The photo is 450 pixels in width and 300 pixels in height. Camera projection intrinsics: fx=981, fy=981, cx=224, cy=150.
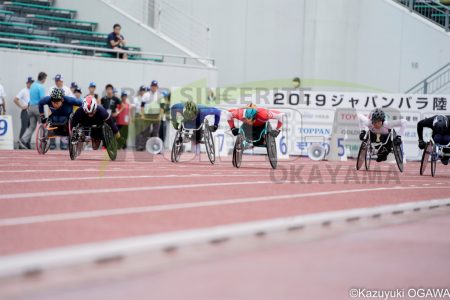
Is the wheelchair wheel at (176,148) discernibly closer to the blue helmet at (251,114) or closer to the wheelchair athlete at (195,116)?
the wheelchair athlete at (195,116)

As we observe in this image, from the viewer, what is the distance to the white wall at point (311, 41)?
30.9 metres

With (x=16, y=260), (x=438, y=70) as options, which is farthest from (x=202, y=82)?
(x=16, y=260)

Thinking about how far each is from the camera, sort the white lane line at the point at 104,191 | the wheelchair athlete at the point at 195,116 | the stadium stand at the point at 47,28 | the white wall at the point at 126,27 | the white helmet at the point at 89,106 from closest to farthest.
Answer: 1. the white lane line at the point at 104,191
2. the white helmet at the point at 89,106
3. the wheelchair athlete at the point at 195,116
4. the stadium stand at the point at 47,28
5. the white wall at the point at 126,27

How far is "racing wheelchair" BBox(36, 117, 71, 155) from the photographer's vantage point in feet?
63.6

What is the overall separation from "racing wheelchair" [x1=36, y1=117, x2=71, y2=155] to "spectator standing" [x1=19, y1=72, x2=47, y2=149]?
291 cm

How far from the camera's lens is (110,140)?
1858 cm

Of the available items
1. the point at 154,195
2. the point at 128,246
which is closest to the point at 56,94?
the point at 154,195

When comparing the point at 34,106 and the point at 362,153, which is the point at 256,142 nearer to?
the point at 362,153

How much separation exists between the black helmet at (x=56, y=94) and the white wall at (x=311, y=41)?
11914mm

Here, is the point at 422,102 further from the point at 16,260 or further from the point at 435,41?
the point at 16,260

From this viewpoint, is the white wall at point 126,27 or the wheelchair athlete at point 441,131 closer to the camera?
the wheelchair athlete at point 441,131

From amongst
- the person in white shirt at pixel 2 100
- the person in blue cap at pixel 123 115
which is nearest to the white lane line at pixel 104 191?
the person in white shirt at pixel 2 100

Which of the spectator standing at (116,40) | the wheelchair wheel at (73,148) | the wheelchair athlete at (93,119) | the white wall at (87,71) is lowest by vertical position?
the wheelchair wheel at (73,148)

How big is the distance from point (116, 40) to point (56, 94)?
756 cm
